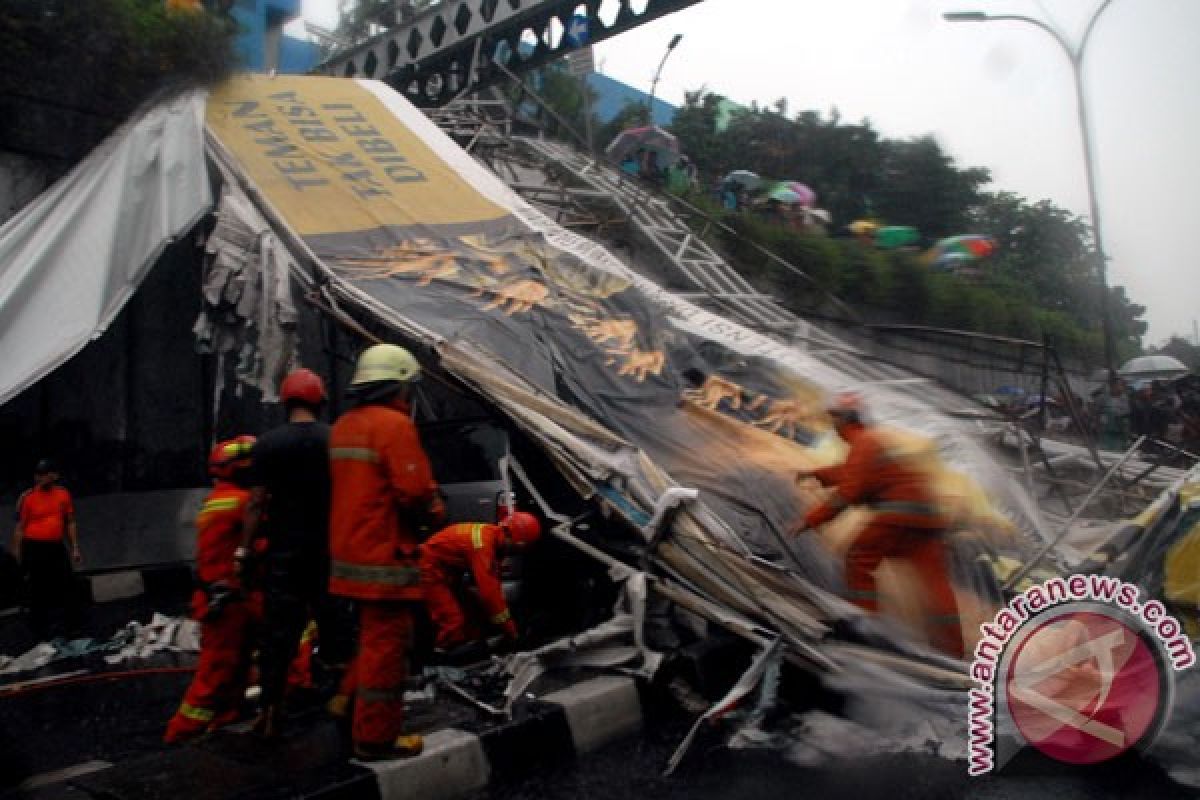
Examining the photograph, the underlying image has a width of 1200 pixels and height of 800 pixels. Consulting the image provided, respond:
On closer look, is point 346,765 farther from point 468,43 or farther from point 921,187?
point 921,187

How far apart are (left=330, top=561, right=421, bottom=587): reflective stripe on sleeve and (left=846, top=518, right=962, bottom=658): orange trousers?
229 cm

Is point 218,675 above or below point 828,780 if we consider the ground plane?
above

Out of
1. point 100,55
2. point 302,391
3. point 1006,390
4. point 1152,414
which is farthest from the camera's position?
point 1006,390

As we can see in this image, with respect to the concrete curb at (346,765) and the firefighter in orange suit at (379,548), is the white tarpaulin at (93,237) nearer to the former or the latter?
the concrete curb at (346,765)

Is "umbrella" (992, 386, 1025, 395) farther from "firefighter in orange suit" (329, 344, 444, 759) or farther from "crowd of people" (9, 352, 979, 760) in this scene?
"firefighter in orange suit" (329, 344, 444, 759)

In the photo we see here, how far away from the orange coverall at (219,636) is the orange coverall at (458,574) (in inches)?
48.0

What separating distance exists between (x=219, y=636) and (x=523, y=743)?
4.60 feet

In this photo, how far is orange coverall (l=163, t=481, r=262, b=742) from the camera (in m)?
4.64

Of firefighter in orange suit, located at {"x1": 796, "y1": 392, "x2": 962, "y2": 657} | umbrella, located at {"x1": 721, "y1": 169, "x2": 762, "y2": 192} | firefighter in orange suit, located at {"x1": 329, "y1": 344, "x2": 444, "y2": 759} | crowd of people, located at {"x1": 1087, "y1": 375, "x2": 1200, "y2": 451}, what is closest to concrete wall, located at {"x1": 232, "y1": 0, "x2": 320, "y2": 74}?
umbrella, located at {"x1": 721, "y1": 169, "x2": 762, "y2": 192}

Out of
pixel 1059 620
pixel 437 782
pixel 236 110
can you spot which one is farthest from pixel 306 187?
pixel 1059 620

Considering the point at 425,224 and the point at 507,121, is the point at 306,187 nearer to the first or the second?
the point at 425,224

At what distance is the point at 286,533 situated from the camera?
4402 mm

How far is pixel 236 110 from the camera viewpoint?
29.6 feet

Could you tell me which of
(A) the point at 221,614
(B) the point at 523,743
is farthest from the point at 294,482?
(B) the point at 523,743
